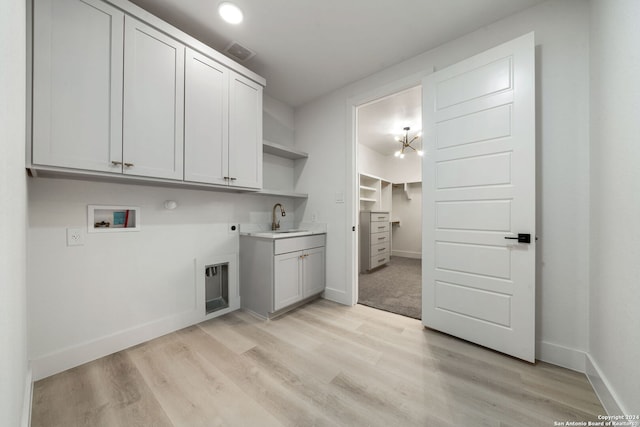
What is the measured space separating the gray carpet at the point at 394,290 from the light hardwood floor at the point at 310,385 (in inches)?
24.9

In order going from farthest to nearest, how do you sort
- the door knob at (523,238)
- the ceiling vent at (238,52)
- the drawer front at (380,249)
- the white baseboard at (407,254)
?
the white baseboard at (407,254) → the drawer front at (380,249) → the ceiling vent at (238,52) → the door knob at (523,238)

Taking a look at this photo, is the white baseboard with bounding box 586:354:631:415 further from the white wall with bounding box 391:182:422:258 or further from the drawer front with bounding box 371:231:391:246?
the white wall with bounding box 391:182:422:258

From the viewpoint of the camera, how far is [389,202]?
5.65 meters

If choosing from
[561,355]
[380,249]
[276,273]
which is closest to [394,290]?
[380,249]

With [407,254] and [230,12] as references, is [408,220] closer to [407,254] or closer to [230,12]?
[407,254]

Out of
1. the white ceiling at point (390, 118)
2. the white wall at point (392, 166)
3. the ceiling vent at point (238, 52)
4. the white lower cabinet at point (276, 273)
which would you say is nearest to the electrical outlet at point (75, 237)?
the white lower cabinet at point (276, 273)

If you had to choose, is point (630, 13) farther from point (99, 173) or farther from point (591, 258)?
point (99, 173)

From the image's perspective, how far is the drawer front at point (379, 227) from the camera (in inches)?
177

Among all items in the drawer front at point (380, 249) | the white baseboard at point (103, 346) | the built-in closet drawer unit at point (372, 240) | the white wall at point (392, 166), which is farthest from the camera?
the white wall at point (392, 166)

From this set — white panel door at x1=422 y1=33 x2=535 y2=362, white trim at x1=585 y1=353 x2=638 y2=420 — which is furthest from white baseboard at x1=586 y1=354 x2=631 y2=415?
white panel door at x1=422 y1=33 x2=535 y2=362

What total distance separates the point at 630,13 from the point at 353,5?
1.53 metres

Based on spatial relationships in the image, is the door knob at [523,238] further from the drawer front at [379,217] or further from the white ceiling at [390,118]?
the drawer front at [379,217]

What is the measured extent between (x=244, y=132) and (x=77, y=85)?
113cm

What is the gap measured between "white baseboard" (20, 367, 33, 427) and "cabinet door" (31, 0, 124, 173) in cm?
124
